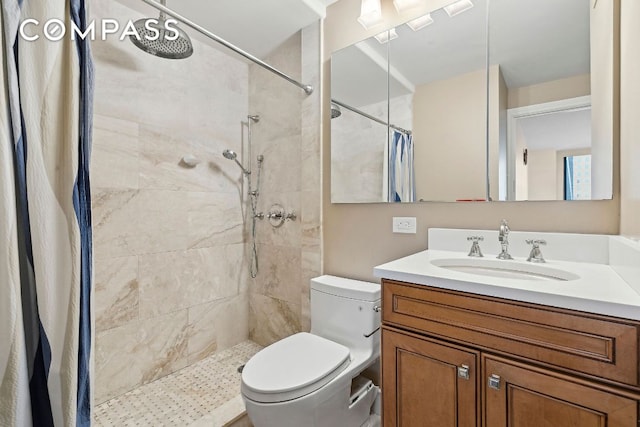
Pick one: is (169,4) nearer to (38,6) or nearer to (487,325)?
(38,6)

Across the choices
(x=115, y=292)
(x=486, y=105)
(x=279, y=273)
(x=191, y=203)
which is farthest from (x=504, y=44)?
(x=115, y=292)

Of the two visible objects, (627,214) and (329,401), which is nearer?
(627,214)

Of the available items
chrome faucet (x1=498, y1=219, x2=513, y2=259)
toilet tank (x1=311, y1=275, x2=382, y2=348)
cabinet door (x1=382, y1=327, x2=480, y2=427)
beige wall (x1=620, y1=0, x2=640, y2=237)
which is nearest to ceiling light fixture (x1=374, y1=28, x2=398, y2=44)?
beige wall (x1=620, y1=0, x2=640, y2=237)

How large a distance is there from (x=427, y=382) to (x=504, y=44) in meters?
1.43

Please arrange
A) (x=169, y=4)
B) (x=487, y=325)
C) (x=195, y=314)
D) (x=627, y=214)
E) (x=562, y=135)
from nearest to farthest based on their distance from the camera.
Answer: (x=487, y=325), (x=627, y=214), (x=562, y=135), (x=169, y=4), (x=195, y=314)

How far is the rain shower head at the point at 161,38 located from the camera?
1392 millimetres

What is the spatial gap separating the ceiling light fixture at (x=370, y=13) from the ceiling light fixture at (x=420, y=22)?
19 centimetres

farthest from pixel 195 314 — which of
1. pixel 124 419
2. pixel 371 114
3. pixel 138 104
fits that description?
pixel 371 114

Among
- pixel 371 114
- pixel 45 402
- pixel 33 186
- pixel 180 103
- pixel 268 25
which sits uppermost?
pixel 268 25

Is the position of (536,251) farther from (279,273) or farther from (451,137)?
(279,273)

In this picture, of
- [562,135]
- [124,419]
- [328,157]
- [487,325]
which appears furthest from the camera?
[328,157]

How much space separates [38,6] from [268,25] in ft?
4.09

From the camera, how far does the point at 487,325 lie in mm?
882

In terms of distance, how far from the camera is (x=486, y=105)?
53.3 inches
